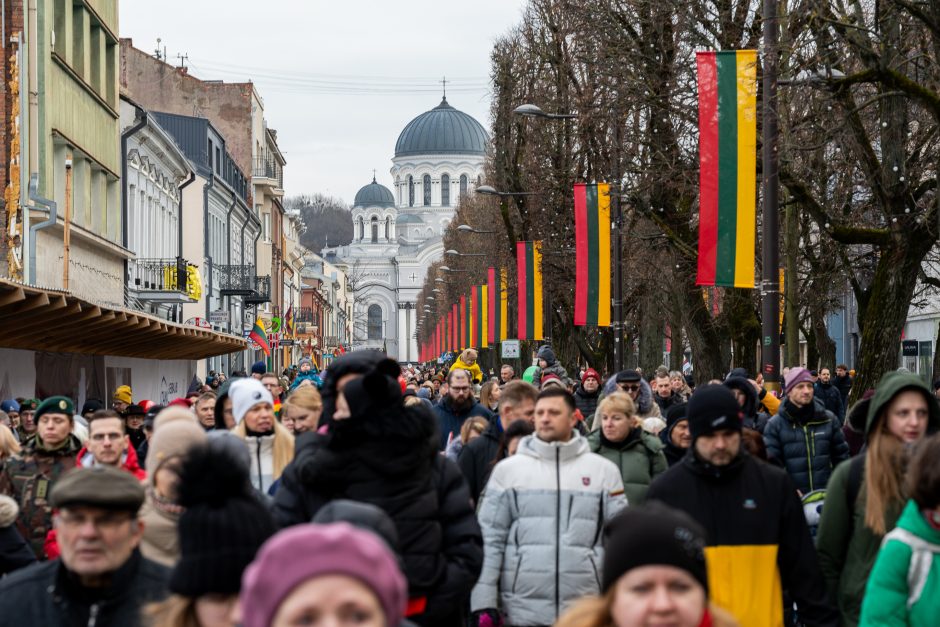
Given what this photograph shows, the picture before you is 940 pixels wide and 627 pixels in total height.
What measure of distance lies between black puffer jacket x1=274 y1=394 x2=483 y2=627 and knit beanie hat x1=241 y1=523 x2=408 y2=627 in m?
2.68

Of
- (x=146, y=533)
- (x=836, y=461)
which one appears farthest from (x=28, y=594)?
(x=836, y=461)

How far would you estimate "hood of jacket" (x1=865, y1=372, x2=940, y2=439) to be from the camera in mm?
6039

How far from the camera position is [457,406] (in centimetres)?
1280

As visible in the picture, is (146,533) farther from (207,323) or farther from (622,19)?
(207,323)

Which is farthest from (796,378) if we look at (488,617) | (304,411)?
(488,617)

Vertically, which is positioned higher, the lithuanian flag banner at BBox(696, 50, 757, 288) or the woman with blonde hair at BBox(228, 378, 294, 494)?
the lithuanian flag banner at BBox(696, 50, 757, 288)

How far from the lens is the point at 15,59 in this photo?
26.8 m

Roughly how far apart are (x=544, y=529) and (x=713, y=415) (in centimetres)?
116

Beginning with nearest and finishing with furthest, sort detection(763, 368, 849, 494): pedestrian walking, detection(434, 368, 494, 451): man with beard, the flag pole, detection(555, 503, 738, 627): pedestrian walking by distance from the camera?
detection(555, 503, 738, 627): pedestrian walking, detection(763, 368, 849, 494): pedestrian walking, detection(434, 368, 494, 451): man with beard, the flag pole

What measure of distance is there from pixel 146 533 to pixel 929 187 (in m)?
18.3

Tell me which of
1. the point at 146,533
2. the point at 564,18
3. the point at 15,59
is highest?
the point at 564,18

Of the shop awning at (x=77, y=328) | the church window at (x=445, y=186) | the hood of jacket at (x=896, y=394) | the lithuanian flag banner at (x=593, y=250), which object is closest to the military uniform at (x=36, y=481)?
the hood of jacket at (x=896, y=394)

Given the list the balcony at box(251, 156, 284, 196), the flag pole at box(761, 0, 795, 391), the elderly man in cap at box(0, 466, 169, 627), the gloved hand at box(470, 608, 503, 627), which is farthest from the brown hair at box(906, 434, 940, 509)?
the balcony at box(251, 156, 284, 196)

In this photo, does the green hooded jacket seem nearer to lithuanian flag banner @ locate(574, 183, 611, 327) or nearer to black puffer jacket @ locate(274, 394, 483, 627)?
black puffer jacket @ locate(274, 394, 483, 627)
